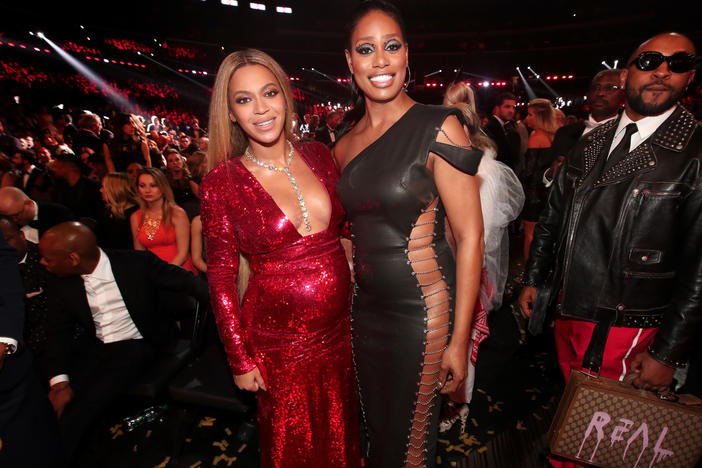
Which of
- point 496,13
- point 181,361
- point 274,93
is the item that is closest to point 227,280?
point 274,93

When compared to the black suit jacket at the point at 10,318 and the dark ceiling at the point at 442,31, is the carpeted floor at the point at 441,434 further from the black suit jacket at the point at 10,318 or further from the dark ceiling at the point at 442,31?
the dark ceiling at the point at 442,31

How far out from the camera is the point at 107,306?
277cm

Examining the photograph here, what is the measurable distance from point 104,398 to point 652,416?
10.4ft

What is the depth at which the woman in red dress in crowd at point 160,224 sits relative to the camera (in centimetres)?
389

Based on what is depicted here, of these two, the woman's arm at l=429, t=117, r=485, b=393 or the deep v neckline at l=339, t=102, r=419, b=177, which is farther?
the deep v neckline at l=339, t=102, r=419, b=177

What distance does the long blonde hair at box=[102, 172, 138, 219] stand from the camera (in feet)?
13.6

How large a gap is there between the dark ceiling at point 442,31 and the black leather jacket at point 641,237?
16.7 metres

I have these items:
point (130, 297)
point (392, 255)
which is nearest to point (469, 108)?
point (392, 255)

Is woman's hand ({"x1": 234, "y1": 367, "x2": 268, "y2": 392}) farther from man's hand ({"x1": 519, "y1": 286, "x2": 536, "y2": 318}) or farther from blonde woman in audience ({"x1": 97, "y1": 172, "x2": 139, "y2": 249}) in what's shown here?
blonde woman in audience ({"x1": 97, "y1": 172, "x2": 139, "y2": 249})

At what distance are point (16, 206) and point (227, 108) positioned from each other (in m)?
3.19

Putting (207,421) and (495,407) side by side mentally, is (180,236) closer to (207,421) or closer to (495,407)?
(207,421)

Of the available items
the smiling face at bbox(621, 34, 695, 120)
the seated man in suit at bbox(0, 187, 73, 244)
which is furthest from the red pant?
the seated man in suit at bbox(0, 187, 73, 244)

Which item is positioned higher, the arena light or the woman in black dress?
the arena light

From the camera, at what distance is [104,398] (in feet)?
8.41
